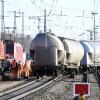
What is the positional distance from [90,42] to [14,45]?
384 inches

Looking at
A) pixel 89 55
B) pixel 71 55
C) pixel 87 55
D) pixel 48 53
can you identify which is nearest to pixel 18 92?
pixel 48 53

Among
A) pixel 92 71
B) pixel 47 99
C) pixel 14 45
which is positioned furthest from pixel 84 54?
pixel 47 99

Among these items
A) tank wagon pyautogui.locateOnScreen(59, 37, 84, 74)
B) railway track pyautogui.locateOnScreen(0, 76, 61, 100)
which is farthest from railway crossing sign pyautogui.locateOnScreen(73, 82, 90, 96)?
tank wagon pyautogui.locateOnScreen(59, 37, 84, 74)

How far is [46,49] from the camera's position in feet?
108

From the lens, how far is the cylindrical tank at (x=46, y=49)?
108ft

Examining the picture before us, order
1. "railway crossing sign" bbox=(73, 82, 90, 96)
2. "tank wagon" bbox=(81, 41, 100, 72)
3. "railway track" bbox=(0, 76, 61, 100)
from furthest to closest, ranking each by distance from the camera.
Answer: "tank wagon" bbox=(81, 41, 100, 72) → "railway track" bbox=(0, 76, 61, 100) → "railway crossing sign" bbox=(73, 82, 90, 96)

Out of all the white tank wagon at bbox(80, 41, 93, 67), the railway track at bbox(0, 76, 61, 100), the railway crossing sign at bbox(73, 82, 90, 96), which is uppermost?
the white tank wagon at bbox(80, 41, 93, 67)

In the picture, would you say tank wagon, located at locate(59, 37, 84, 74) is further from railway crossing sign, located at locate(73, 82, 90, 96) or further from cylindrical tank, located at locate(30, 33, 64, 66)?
railway crossing sign, located at locate(73, 82, 90, 96)

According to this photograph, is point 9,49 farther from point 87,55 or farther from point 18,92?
point 18,92

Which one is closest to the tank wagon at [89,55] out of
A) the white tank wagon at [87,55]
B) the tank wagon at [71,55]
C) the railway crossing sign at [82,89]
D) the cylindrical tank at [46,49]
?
the white tank wagon at [87,55]

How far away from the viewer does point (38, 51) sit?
33312mm

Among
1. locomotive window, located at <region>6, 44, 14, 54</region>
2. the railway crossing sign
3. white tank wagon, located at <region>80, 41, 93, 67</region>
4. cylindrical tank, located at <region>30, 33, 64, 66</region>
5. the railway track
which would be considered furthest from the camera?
white tank wagon, located at <region>80, 41, 93, 67</region>

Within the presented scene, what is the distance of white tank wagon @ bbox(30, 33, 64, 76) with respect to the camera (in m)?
33.0

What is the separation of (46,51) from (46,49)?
0.19 m
